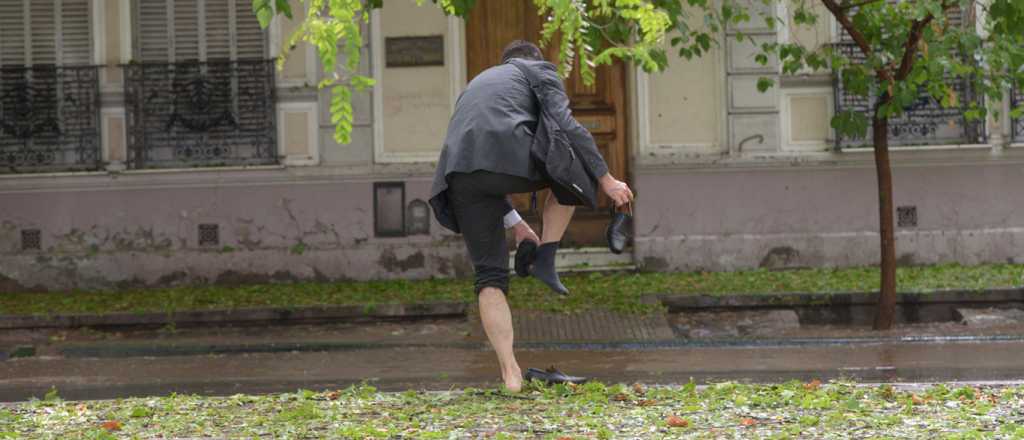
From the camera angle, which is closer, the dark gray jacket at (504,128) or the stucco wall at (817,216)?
the dark gray jacket at (504,128)

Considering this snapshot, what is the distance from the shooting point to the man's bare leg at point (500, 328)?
6488 mm

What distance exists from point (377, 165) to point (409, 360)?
5042mm

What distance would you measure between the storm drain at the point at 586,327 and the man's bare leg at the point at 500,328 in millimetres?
3890

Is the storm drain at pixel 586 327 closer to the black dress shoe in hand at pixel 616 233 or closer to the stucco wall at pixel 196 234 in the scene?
the stucco wall at pixel 196 234

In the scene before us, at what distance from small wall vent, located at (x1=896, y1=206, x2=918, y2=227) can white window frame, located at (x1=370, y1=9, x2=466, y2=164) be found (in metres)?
4.64

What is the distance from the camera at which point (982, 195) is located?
14391mm

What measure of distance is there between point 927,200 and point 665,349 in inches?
223

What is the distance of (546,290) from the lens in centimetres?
1295

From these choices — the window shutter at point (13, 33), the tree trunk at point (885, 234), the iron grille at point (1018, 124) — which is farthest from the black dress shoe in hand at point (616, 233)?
the window shutter at point (13, 33)

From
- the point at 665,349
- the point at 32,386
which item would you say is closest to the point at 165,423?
the point at 32,386

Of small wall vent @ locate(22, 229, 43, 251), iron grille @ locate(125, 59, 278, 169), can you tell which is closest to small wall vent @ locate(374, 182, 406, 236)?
iron grille @ locate(125, 59, 278, 169)

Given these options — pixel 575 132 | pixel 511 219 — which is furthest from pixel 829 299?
pixel 575 132

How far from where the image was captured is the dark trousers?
253 inches

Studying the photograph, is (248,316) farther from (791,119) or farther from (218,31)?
(791,119)
